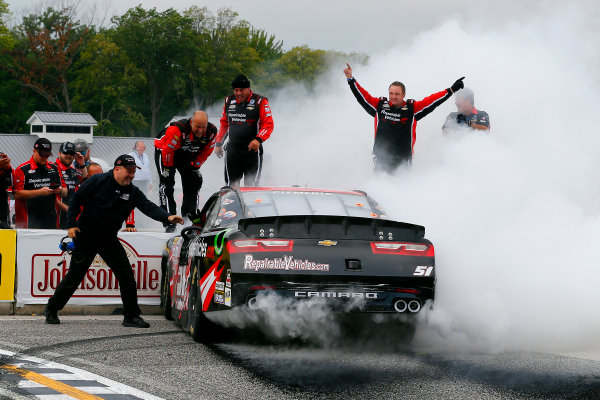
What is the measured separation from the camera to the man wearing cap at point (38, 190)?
Answer: 39.2 ft

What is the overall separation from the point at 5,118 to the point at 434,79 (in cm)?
6291

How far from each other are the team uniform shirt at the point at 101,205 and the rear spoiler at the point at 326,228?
93.4 inches

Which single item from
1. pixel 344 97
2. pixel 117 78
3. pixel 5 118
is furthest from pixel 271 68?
pixel 344 97

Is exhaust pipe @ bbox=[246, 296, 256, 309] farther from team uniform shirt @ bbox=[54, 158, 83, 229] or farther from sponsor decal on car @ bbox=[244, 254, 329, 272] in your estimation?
team uniform shirt @ bbox=[54, 158, 83, 229]

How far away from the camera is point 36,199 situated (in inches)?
483

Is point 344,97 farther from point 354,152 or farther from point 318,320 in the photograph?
point 318,320

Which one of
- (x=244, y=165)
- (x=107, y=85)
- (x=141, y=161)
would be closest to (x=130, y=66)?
(x=107, y=85)

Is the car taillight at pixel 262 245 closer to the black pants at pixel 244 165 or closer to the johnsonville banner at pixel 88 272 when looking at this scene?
the johnsonville banner at pixel 88 272

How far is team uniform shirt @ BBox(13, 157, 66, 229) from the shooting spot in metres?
12.0

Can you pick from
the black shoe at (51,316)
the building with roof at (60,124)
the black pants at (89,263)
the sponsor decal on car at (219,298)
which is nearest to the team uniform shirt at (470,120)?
the black pants at (89,263)

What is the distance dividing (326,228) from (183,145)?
497 cm

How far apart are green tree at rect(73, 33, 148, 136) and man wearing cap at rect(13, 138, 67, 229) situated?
63.9m

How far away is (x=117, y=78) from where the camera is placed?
7788cm

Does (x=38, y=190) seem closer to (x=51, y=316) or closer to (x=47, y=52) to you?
(x=51, y=316)
